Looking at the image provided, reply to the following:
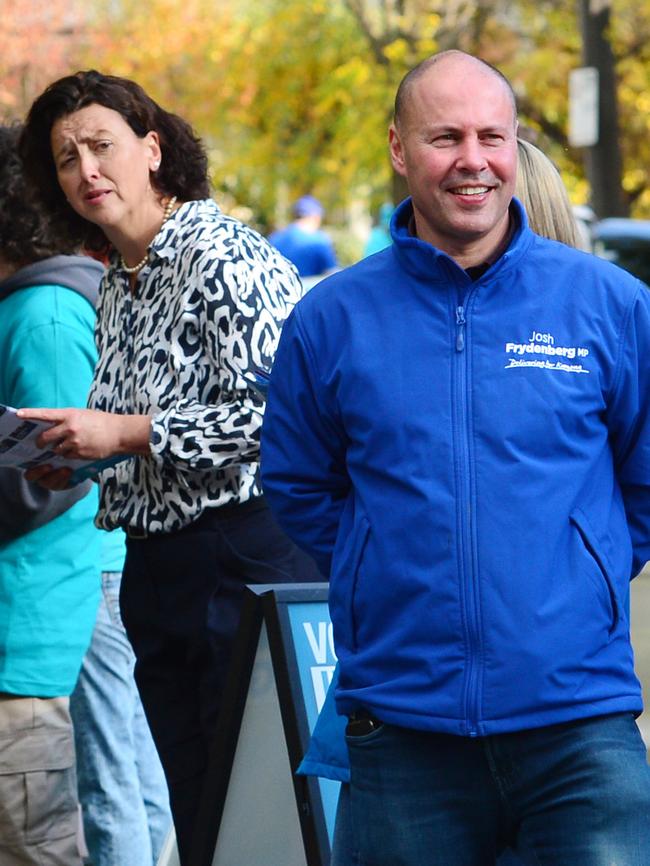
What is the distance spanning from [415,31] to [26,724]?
72.7ft

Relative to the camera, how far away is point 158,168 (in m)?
4.45

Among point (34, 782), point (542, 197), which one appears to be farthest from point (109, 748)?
point (542, 197)

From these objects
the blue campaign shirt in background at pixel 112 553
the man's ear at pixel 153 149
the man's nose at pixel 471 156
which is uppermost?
the man's nose at pixel 471 156

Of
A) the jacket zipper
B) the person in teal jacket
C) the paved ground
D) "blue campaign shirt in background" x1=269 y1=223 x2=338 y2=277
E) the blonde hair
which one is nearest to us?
the jacket zipper

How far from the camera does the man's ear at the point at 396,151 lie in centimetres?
316

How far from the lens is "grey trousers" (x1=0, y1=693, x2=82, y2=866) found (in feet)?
15.5

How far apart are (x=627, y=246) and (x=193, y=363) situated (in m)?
12.4

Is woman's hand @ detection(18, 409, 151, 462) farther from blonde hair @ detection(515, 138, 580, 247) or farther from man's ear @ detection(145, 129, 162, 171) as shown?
blonde hair @ detection(515, 138, 580, 247)

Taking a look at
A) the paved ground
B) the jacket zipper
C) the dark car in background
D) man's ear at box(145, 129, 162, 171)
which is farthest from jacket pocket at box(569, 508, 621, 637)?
the dark car in background

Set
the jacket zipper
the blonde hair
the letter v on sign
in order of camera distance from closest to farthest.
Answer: the jacket zipper
the blonde hair
the letter v on sign

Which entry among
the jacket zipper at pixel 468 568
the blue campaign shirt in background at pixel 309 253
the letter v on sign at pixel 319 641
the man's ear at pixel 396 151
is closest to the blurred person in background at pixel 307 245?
the blue campaign shirt in background at pixel 309 253

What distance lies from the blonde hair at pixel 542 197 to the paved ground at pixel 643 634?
3084 millimetres

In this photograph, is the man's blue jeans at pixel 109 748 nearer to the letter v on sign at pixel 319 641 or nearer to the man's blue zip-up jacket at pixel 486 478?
the letter v on sign at pixel 319 641

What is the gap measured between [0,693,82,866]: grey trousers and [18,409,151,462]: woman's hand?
104 centimetres
